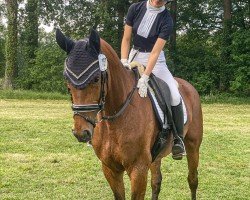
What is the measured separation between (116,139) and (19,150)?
5975 mm

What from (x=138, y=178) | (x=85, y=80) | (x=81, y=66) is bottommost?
(x=138, y=178)

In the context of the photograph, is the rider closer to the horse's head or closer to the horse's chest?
the horse's chest

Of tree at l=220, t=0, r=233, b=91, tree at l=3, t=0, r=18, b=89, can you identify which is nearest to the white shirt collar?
tree at l=220, t=0, r=233, b=91

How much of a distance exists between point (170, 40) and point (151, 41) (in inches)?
989

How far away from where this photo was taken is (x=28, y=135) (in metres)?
11.5

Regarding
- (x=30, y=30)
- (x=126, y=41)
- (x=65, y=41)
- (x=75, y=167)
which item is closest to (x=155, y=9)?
(x=126, y=41)

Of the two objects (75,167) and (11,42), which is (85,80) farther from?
(11,42)

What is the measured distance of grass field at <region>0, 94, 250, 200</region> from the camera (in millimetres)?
6818

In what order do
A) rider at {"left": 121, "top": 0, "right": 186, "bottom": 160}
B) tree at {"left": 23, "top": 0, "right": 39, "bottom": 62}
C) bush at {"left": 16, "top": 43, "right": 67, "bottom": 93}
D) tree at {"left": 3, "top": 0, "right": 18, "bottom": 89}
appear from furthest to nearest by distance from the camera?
tree at {"left": 23, "top": 0, "right": 39, "bottom": 62} → bush at {"left": 16, "top": 43, "right": 67, "bottom": 93} → tree at {"left": 3, "top": 0, "right": 18, "bottom": 89} → rider at {"left": 121, "top": 0, "right": 186, "bottom": 160}

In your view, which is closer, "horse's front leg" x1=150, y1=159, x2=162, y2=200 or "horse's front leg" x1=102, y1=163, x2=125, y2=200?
"horse's front leg" x1=102, y1=163, x2=125, y2=200

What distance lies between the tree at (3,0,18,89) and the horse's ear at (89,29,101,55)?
23.8m

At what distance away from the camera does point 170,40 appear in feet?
96.5

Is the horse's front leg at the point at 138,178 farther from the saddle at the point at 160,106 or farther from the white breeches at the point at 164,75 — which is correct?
the white breeches at the point at 164,75

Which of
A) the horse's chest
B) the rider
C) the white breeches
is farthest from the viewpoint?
the white breeches
